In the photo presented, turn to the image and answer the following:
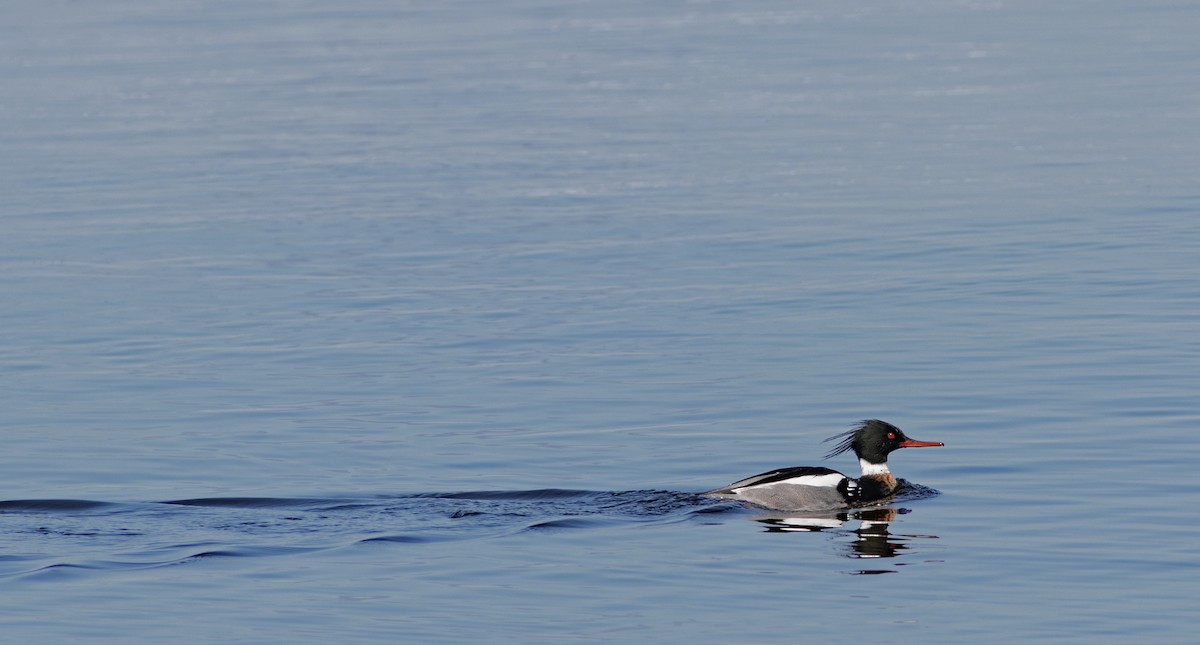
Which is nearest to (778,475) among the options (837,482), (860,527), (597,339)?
(860,527)

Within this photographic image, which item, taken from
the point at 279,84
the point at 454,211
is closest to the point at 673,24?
the point at 279,84

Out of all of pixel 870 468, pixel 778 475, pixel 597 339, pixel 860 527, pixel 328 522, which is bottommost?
pixel 328 522

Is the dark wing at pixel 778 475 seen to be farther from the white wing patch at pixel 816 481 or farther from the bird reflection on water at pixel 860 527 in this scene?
the bird reflection on water at pixel 860 527

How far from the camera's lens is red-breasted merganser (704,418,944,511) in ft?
52.2

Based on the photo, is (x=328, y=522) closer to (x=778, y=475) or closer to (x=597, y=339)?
(x=778, y=475)

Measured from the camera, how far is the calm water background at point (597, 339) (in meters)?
13.8

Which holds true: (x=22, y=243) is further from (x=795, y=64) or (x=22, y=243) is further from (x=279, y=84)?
(x=795, y=64)

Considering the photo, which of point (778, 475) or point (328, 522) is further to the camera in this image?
point (778, 475)

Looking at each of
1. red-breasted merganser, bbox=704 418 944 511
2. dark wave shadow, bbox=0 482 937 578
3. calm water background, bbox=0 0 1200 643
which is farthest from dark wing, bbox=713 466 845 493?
calm water background, bbox=0 0 1200 643

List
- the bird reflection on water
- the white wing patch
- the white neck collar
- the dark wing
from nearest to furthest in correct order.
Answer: the bird reflection on water → the dark wing → the white wing patch → the white neck collar

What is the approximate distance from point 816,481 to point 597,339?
19.1 feet

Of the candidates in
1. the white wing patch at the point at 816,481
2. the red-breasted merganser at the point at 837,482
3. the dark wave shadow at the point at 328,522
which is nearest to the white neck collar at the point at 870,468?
the red-breasted merganser at the point at 837,482

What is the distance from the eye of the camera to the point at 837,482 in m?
16.8

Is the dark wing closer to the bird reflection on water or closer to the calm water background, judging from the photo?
the bird reflection on water
